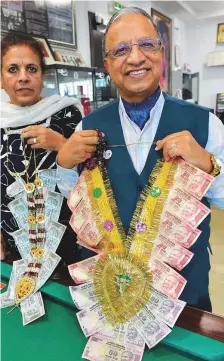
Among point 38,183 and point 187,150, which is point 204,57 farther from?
point 187,150

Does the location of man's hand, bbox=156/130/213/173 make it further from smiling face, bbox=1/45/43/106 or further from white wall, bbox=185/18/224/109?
white wall, bbox=185/18/224/109

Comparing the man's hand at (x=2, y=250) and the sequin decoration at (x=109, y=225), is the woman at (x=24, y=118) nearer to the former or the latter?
the man's hand at (x=2, y=250)

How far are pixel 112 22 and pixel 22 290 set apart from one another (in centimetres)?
97

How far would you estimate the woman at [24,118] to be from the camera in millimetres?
1428

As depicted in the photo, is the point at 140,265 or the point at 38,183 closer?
the point at 140,265

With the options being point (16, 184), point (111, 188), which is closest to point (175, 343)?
point (111, 188)

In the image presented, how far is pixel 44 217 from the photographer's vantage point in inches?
50.9

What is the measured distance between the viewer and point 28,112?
4.97 ft

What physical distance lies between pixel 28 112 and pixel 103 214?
2.34 feet

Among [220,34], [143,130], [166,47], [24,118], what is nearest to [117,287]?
[143,130]

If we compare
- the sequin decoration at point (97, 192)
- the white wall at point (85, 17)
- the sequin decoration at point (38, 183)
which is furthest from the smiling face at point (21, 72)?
the white wall at point (85, 17)

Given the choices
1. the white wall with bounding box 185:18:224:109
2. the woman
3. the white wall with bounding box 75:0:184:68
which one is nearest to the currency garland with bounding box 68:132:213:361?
the woman

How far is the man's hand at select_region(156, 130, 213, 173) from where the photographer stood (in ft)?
2.98

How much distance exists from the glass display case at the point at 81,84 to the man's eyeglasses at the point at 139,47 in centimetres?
225
